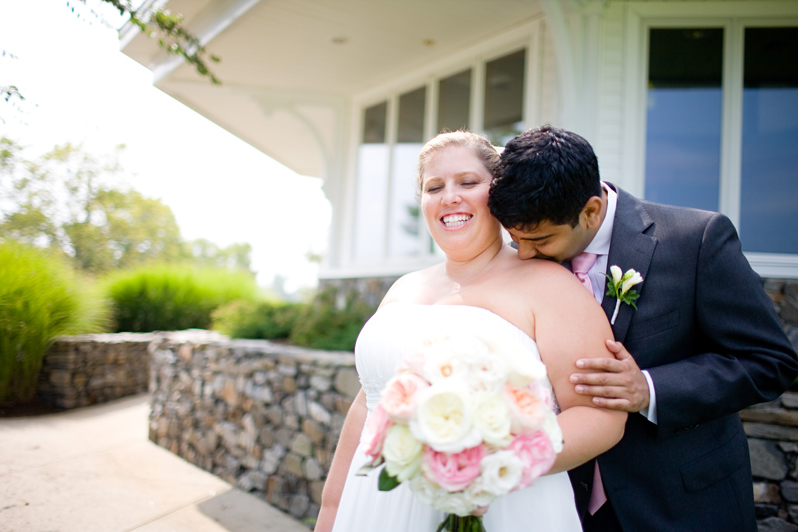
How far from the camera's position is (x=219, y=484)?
570 cm

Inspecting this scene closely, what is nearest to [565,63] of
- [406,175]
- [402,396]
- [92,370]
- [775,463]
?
[406,175]

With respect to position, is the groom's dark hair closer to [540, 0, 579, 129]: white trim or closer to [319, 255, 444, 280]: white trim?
[540, 0, 579, 129]: white trim

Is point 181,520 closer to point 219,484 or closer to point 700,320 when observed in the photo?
point 219,484

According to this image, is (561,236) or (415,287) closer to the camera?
(561,236)

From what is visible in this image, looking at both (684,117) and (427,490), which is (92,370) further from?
(684,117)

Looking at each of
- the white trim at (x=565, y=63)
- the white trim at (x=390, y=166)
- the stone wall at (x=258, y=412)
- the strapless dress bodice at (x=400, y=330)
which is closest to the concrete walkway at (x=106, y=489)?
the stone wall at (x=258, y=412)

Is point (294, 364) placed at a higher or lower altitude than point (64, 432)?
higher

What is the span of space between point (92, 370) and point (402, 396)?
362 inches

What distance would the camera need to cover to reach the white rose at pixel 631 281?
5.44 feet

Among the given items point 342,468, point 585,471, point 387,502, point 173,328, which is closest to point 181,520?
point 342,468

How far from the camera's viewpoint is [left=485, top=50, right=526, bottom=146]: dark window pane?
6.77 m

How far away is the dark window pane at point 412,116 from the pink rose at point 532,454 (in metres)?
7.38

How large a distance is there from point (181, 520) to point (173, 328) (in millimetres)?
8518

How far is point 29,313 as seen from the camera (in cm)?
769
